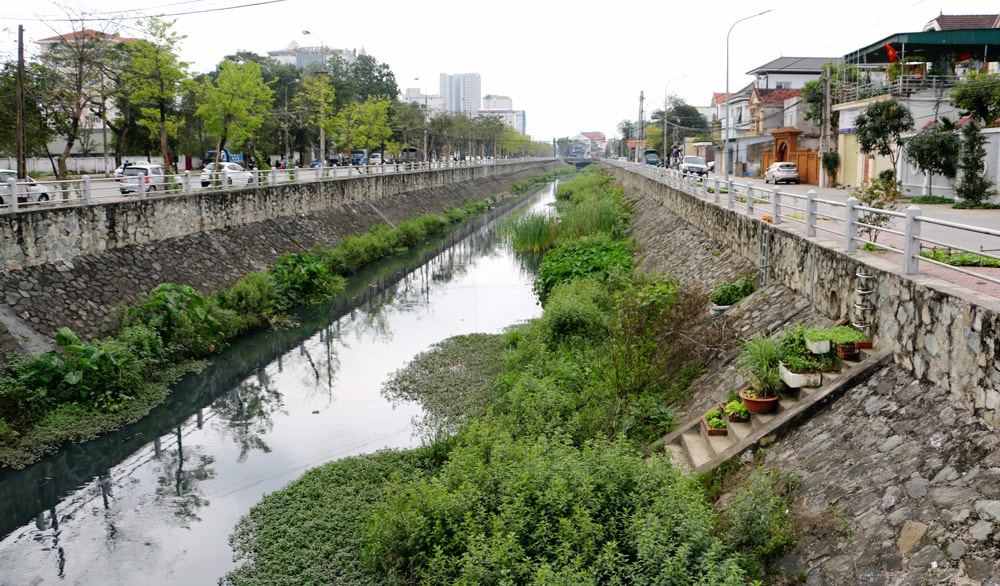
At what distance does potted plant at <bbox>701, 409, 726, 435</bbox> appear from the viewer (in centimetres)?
906

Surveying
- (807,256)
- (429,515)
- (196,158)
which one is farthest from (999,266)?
(196,158)

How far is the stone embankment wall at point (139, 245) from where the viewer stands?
16484 millimetres

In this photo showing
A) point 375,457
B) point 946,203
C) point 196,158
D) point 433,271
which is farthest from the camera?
point 196,158

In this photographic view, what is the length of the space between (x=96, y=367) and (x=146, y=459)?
101 inches

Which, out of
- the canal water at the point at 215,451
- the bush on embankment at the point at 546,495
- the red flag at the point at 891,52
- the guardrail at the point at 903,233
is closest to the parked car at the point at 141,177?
the canal water at the point at 215,451

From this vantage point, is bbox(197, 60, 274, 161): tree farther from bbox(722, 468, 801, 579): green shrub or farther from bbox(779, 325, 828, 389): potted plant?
bbox(722, 468, 801, 579): green shrub

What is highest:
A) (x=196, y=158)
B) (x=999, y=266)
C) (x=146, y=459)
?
(x=196, y=158)

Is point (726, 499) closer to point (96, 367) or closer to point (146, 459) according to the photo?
point (146, 459)

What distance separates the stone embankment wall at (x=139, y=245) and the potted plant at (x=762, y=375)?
1320cm

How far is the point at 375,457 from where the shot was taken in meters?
12.1

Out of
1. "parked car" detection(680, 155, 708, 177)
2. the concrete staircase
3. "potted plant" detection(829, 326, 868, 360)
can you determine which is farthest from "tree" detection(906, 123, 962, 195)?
"parked car" detection(680, 155, 708, 177)

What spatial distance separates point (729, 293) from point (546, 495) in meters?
7.39

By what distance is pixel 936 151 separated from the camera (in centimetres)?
2497

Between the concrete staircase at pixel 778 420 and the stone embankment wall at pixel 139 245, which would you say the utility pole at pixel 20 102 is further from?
the concrete staircase at pixel 778 420
